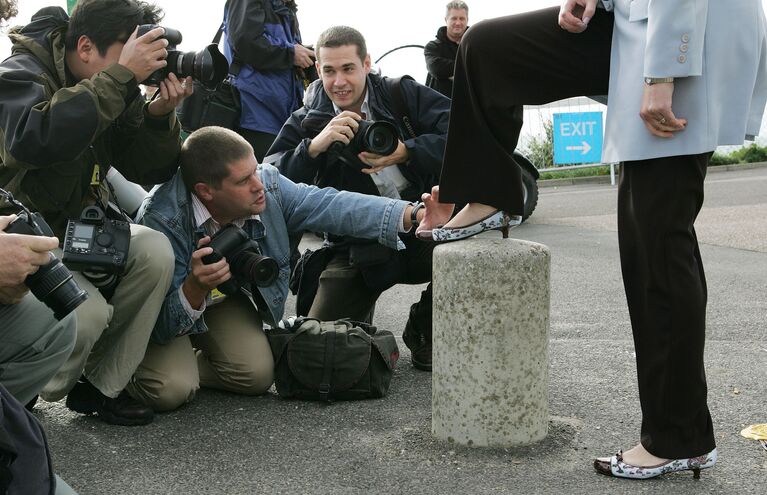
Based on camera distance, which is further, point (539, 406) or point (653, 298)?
point (539, 406)

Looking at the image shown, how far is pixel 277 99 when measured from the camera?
638cm

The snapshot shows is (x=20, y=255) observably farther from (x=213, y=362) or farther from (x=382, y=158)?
(x=382, y=158)

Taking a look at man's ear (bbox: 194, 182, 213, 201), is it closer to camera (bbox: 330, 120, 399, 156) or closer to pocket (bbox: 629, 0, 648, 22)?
camera (bbox: 330, 120, 399, 156)

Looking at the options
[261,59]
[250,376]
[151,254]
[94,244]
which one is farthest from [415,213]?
[261,59]

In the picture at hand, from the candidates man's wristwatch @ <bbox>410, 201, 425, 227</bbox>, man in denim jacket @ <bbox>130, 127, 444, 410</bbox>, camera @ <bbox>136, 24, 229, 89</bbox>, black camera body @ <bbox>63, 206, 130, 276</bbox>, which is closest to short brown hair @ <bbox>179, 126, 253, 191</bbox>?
man in denim jacket @ <bbox>130, 127, 444, 410</bbox>

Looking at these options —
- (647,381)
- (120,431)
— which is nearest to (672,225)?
(647,381)

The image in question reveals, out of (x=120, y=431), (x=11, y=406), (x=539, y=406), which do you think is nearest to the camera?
(x=11, y=406)

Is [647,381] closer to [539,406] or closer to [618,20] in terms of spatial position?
[539,406]

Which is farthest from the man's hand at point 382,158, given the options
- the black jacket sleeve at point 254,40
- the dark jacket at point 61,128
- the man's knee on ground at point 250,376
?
the black jacket sleeve at point 254,40

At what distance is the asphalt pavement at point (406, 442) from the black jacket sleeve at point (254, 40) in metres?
2.22

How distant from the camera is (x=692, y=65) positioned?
2.85m

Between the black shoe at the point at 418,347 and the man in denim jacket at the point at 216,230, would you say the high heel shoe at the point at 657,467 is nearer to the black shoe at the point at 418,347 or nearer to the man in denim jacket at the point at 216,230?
the man in denim jacket at the point at 216,230

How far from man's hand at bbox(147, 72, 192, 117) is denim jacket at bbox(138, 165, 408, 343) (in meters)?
0.28

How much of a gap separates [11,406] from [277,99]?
4.21 m
